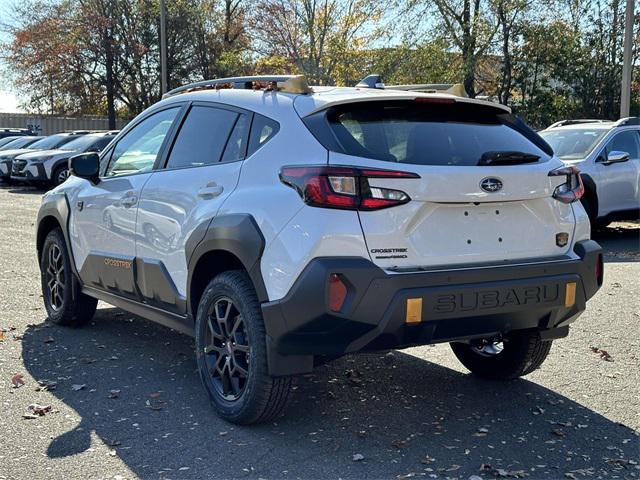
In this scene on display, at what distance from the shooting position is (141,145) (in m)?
5.38

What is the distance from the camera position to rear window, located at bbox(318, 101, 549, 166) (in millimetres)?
3783

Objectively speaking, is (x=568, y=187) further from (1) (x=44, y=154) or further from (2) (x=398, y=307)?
(1) (x=44, y=154)

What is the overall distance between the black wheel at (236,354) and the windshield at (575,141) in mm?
8084

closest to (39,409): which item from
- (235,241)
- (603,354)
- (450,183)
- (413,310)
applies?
(235,241)

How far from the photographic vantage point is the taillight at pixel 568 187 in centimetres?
413

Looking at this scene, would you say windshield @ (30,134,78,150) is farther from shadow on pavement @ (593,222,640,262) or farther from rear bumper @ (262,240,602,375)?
rear bumper @ (262,240,602,375)

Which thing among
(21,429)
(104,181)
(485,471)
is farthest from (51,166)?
(485,471)

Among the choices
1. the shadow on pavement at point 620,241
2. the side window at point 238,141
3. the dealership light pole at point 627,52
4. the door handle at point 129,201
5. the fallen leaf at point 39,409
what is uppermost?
the dealership light pole at point 627,52

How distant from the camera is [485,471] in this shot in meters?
3.59

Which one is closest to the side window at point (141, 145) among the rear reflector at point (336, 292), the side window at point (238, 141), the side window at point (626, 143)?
the side window at point (238, 141)

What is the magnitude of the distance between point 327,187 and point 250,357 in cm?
98

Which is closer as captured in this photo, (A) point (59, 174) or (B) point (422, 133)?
(B) point (422, 133)

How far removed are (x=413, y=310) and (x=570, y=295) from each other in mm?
983

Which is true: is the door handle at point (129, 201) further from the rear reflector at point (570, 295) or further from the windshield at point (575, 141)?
the windshield at point (575, 141)
